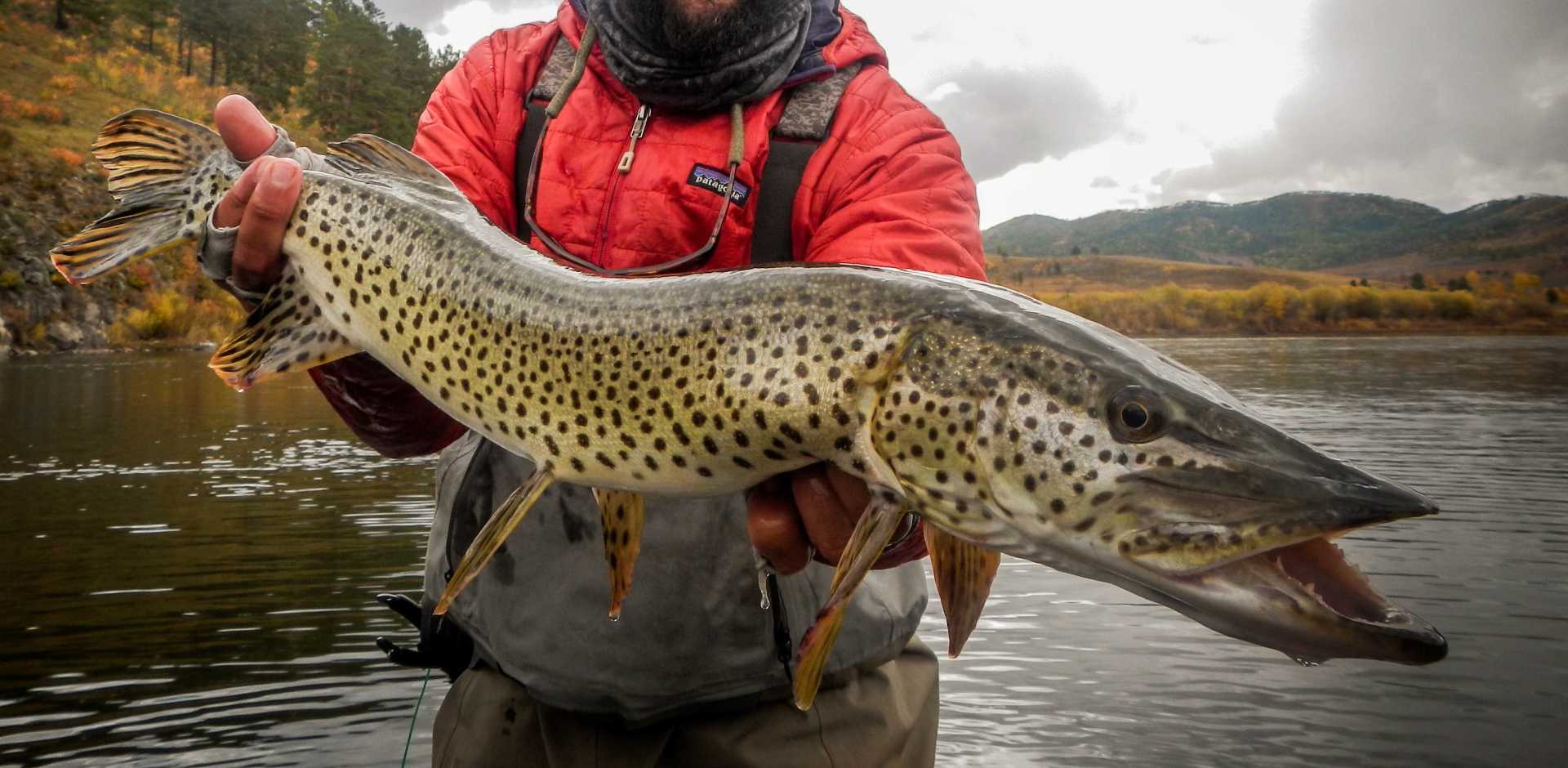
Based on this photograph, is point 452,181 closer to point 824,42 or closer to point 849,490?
point 824,42

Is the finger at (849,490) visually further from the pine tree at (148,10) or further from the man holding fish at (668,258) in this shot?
the pine tree at (148,10)

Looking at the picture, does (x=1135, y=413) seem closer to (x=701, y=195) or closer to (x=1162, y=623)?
(x=701, y=195)

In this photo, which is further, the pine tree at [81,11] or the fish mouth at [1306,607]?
the pine tree at [81,11]

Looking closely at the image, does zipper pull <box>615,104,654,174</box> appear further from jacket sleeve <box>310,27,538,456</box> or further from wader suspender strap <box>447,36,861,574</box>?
jacket sleeve <box>310,27,538,456</box>

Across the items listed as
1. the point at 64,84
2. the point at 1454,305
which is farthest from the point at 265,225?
the point at 1454,305

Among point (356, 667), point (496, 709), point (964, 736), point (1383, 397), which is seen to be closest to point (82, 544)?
point (356, 667)

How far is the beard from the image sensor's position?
2.82m

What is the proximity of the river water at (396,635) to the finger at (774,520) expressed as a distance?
4.28m

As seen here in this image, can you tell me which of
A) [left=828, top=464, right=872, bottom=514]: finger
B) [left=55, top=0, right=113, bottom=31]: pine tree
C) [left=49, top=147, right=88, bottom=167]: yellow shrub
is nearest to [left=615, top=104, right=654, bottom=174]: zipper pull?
[left=828, top=464, right=872, bottom=514]: finger

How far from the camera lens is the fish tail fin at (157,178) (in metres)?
2.55

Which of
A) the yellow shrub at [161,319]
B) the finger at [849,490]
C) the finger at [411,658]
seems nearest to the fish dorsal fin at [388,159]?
the finger at [849,490]

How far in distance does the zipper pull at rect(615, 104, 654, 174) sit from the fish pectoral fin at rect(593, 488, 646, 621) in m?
0.96

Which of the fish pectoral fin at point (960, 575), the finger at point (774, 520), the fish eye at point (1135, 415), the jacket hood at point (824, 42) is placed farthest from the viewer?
the jacket hood at point (824, 42)

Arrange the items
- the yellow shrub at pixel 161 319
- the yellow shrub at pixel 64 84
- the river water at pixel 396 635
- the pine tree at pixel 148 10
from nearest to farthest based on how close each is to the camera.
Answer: the river water at pixel 396 635
the yellow shrub at pixel 161 319
the yellow shrub at pixel 64 84
the pine tree at pixel 148 10
